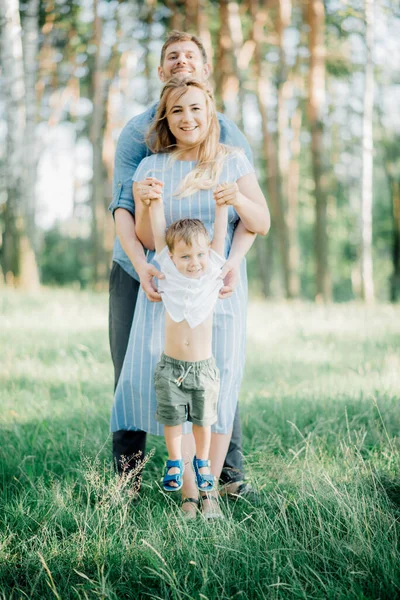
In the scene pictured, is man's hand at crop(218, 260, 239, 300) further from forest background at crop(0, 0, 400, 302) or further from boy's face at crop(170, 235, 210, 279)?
forest background at crop(0, 0, 400, 302)

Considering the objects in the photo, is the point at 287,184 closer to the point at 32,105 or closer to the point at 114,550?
the point at 32,105

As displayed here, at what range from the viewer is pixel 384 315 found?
883 cm

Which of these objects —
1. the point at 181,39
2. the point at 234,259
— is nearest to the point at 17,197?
the point at 181,39

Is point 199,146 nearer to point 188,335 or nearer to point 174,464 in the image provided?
point 188,335

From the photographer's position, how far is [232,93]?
53.4 ft

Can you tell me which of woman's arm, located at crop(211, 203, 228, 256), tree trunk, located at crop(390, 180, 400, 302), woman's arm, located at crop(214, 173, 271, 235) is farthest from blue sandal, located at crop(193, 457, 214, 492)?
tree trunk, located at crop(390, 180, 400, 302)

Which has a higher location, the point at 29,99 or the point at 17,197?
the point at 29,99

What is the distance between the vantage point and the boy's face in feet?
8.84

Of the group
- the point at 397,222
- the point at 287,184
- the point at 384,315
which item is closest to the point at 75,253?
the point at 287,184

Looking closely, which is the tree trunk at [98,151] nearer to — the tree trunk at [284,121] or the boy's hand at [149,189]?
the tree trunk at [284,121]

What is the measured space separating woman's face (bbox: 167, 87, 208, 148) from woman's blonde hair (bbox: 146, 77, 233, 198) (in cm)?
Answer: 2

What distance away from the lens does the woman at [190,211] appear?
113 inches

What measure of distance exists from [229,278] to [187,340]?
1.26ft

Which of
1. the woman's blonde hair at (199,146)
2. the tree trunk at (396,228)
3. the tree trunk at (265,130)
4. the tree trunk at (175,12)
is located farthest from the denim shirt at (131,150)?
the tree trunk at (396,228)
